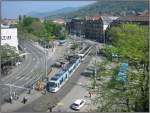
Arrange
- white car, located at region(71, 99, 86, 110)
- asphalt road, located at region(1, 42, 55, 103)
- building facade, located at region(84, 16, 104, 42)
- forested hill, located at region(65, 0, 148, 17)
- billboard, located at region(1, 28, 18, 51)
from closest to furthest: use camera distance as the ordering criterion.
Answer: white car, located at region(71, 99, 86, 110)
asphalt road, located at region(1, 42, 55, 103)
billboard, located at region(1, 28, 18, 51)
building facade, located at region(84, 16, 104, 42)
forested hill, located at region(65, 0, 148, 17)

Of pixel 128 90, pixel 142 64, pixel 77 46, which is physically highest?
pixel 142 64

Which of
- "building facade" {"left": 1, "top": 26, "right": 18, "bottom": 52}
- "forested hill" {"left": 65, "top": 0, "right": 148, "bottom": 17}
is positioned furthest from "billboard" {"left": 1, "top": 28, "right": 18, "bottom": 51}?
"forested hill" {"left": 65, "top": 0, "right": 148, "bottom": 17}

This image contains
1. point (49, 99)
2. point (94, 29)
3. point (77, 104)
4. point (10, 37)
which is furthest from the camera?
point (94, 29)

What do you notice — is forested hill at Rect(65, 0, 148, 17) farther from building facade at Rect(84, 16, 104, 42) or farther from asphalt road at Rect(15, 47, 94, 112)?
asphalt road at Rect(15, 47, 94, 112)

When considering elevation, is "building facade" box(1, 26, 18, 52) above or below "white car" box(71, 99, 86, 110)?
above

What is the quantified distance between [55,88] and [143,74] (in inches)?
231

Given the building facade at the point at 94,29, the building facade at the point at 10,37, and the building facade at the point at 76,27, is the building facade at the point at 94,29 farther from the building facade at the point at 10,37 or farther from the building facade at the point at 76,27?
the building facade at the point at 10,37

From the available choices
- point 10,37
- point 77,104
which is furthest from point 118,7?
point 77,104

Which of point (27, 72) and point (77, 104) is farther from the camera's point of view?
point (27, 72)

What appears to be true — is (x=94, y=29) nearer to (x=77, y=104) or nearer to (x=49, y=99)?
(x=49, y=99)

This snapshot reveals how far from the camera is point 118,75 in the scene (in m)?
5.07

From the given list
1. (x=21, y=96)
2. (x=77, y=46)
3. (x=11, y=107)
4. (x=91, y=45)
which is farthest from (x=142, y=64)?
(x=77, y=46)

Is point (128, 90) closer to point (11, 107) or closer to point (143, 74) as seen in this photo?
point (143, 74)

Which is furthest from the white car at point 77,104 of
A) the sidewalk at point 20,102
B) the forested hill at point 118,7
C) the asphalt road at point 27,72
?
the forested hill at point 118,7
